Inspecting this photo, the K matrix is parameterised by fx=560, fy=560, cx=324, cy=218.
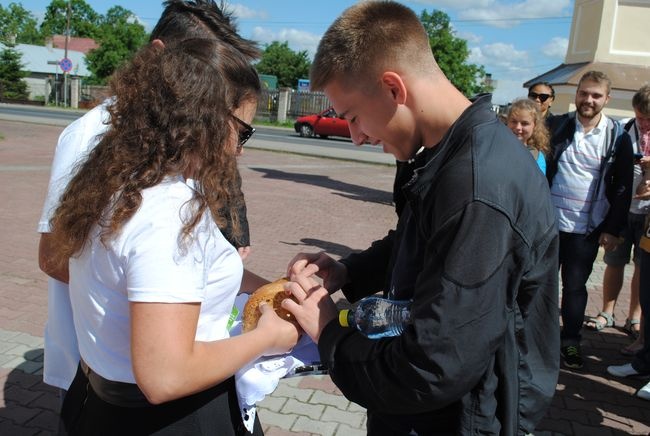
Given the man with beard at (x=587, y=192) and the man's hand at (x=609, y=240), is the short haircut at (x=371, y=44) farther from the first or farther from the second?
the man's hand at (x=609, y=240)

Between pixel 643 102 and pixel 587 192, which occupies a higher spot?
pixel 643 102

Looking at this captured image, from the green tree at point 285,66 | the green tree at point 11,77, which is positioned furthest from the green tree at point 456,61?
the green tree at point 11,77

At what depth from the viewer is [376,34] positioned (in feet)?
4.66

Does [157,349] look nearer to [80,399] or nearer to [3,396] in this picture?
[80,399]

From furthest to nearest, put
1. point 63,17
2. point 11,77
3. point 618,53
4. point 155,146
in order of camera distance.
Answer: point 63,17 < point 11,77 < point 618,53 < point 155,146

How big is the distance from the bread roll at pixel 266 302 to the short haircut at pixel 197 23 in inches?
38.1

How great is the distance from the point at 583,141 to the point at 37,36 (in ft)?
Result: 298

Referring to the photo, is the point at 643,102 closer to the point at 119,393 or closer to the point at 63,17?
the point at 119,393

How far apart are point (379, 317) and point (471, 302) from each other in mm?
341

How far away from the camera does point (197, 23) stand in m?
2.44

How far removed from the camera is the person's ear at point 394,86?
139cm

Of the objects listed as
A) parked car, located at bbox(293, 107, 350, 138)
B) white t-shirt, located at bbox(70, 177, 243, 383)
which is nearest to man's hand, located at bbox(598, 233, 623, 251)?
white t-shirt, located at bbox(70, 177, 243, 383)

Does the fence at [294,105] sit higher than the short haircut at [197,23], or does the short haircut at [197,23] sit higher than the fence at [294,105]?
the fence at [294,105]

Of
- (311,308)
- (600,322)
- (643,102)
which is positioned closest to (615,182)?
(643,102)
